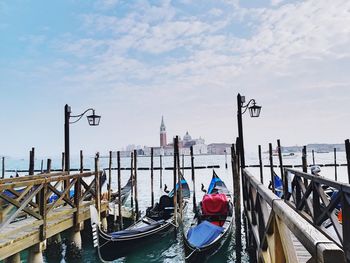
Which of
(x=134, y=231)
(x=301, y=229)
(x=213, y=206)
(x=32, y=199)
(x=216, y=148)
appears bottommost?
(x=134, y=231)

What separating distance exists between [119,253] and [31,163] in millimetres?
8198

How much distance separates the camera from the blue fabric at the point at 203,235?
21.1ft

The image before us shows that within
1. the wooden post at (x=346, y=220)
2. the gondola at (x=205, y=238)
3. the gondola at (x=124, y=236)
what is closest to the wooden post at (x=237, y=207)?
the gondola at (x=205, y=238)

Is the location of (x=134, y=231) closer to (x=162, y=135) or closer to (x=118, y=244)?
(x=118, y=244)

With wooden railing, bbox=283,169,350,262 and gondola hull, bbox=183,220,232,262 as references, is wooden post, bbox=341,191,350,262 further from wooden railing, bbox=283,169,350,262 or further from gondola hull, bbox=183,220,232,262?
gondola hull, bbox=183,220,232,262

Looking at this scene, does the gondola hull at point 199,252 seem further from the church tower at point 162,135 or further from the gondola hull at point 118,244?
the church tower at point 162,135

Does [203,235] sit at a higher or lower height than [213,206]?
lower

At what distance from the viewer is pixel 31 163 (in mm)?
13422

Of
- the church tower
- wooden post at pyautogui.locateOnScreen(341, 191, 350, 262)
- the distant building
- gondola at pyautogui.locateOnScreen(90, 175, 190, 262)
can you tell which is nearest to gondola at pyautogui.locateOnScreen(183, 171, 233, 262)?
gondola at pyautogui.locateOnScreen(90, 175, 190, 262)

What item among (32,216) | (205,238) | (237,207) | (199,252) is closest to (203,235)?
(205,238)

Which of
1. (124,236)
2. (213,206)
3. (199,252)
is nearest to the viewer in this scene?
(199,252)

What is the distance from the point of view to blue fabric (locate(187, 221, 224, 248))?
21.1 feet

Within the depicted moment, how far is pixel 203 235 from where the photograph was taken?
21.7ft

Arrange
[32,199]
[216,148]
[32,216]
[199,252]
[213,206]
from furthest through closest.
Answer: [216,148], [213,206], [199,252], [32,216], [32,199]
